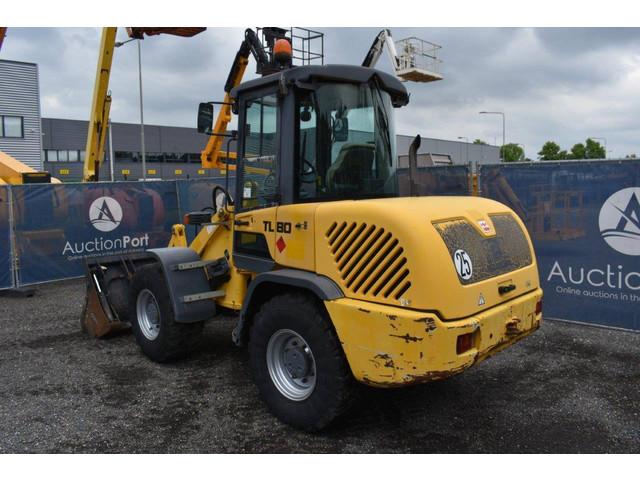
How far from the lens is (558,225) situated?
682 centimetres

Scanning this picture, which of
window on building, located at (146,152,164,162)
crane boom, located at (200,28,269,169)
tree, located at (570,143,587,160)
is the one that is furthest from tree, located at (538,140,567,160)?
crane boom, located at (200,28,269,169)

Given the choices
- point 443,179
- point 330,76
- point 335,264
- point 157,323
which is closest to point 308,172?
point 330,76

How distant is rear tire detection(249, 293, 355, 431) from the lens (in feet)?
12.0

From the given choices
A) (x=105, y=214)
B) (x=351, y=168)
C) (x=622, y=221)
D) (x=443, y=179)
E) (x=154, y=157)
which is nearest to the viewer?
(x=351, y=168)

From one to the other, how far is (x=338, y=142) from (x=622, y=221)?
4023mm

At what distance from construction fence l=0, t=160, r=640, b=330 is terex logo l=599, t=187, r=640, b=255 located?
0.01m

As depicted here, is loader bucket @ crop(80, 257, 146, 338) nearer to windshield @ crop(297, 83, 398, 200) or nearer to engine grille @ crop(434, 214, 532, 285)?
windshield @ crop(297, 83, 398, 200)

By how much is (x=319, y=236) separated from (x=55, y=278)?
8.20 m

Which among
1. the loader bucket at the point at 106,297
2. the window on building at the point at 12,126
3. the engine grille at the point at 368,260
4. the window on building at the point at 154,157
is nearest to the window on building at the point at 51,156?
the window on building at the point at 154,157

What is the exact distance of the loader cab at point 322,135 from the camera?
4.16 meters

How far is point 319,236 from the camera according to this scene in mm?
3830

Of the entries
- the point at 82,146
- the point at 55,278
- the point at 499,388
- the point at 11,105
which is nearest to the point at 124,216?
the point at 55,278

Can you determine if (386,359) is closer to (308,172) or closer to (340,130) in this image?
(308,172)

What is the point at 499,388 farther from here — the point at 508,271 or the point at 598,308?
the point at 598,308
